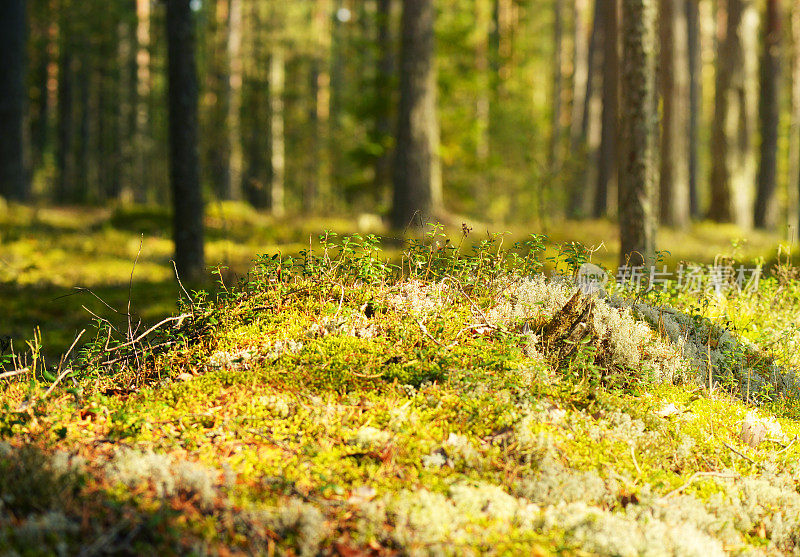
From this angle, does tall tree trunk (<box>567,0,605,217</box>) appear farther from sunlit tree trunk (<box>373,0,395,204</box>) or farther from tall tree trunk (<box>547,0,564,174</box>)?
sunlit tree trunk (<box>373,0,395,204</box>)

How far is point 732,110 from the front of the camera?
16906 mm

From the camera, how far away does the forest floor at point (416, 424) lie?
116 inches

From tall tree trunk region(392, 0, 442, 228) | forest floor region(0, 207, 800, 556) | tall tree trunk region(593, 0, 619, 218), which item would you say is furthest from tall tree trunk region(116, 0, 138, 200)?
forest floor region(0, 207, 800, 556)

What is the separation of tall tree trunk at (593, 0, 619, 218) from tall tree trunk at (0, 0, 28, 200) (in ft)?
49.5

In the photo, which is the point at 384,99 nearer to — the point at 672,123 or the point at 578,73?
the point at 672,123

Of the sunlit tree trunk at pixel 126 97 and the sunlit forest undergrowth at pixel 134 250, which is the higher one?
the sunlit tree trunk at pixel 126 97

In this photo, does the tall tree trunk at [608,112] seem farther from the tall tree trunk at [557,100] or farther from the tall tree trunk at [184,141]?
the tall tree trunk at [184,141]

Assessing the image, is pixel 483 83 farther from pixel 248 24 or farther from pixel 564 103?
pixel 564 103

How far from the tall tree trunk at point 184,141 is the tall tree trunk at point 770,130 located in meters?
16.0

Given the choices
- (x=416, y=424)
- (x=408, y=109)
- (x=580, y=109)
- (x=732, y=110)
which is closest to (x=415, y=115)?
(x=408, y=109)

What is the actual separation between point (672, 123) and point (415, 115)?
21.5 feet

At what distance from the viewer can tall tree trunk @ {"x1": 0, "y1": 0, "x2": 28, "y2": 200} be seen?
1595 cm

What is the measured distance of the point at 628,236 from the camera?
737 cm

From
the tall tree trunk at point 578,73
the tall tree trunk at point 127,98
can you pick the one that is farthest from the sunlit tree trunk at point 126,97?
the tall tree trunk at point 578,73
